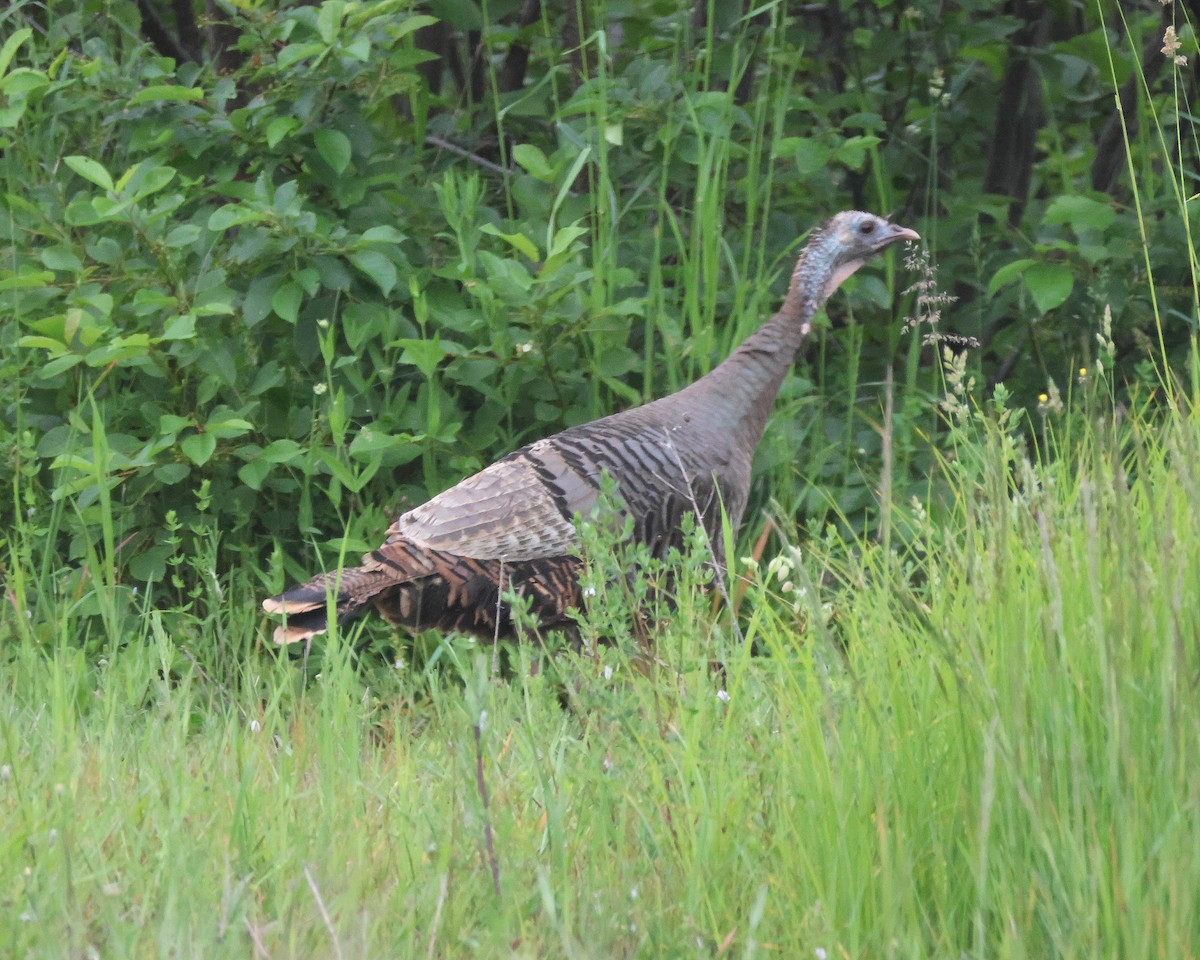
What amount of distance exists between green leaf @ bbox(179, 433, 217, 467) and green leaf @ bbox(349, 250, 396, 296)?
23.2 inches

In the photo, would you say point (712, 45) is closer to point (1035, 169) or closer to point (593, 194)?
point (593, 194)

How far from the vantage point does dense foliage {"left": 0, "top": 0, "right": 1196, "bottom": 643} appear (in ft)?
12.7

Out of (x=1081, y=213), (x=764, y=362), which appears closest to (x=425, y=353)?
(x=764, y=362)

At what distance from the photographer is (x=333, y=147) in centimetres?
398

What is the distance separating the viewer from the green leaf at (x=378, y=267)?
383cm

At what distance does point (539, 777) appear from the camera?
221cm

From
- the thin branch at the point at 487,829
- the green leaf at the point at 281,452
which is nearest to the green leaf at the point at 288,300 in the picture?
the green leaf at the point at 281,452

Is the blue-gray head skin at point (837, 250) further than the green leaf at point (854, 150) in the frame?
Yes

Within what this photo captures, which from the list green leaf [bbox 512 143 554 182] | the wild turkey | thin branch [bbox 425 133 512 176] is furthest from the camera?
thin branch [bbox 425 133 512 176]

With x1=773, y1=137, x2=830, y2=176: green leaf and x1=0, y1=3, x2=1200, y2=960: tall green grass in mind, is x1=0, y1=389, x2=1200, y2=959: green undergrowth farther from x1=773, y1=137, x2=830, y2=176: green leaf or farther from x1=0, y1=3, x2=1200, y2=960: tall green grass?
x1=773, y1=137, x2=830, y2=176: green leaf

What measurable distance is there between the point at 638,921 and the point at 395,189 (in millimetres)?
3015

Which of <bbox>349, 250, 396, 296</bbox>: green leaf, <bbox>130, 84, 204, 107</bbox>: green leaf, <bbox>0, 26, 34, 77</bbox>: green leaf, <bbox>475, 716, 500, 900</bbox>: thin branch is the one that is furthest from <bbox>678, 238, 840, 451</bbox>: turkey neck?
<bbox>475, 716, 500, 900</bbox>: thin branch

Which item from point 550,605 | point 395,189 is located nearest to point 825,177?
point 395,189

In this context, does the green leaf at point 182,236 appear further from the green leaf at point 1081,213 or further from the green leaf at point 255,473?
the green leaf at point 1081,213
